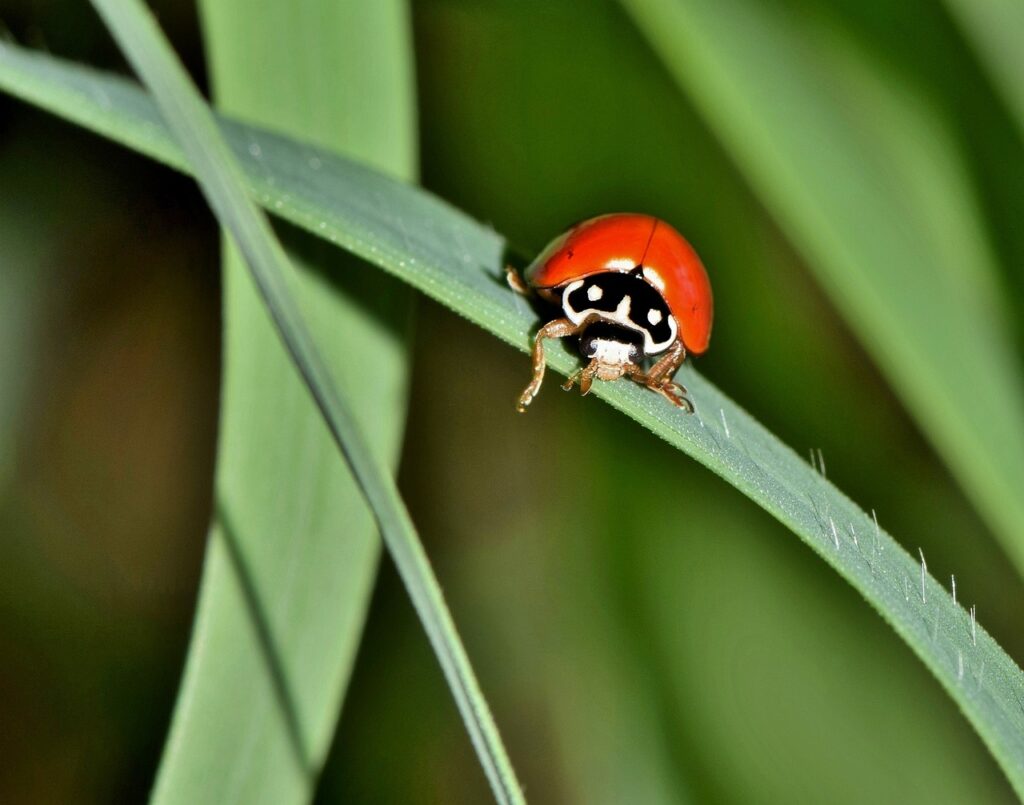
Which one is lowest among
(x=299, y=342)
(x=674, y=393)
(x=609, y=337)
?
(x=299, y=342)

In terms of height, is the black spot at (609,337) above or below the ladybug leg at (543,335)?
above

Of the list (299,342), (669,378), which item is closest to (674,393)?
(669,378)

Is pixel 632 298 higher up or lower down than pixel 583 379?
higher up

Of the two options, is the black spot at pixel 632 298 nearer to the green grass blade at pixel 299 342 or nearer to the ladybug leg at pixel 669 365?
the ladybug leg at pixel 669 365

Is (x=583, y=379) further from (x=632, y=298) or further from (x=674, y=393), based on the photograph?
(x=632, y=298)

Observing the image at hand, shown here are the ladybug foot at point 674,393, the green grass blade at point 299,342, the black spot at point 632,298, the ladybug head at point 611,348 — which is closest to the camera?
the green grass blade at point 299,342

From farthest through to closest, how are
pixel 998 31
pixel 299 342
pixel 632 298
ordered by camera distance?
pixel 632 298, pixel 998 31, pixel 299 342

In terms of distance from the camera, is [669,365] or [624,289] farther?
[624,289]

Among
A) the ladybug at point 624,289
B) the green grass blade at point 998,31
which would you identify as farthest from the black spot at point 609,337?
the green grass blade at point 998,31
